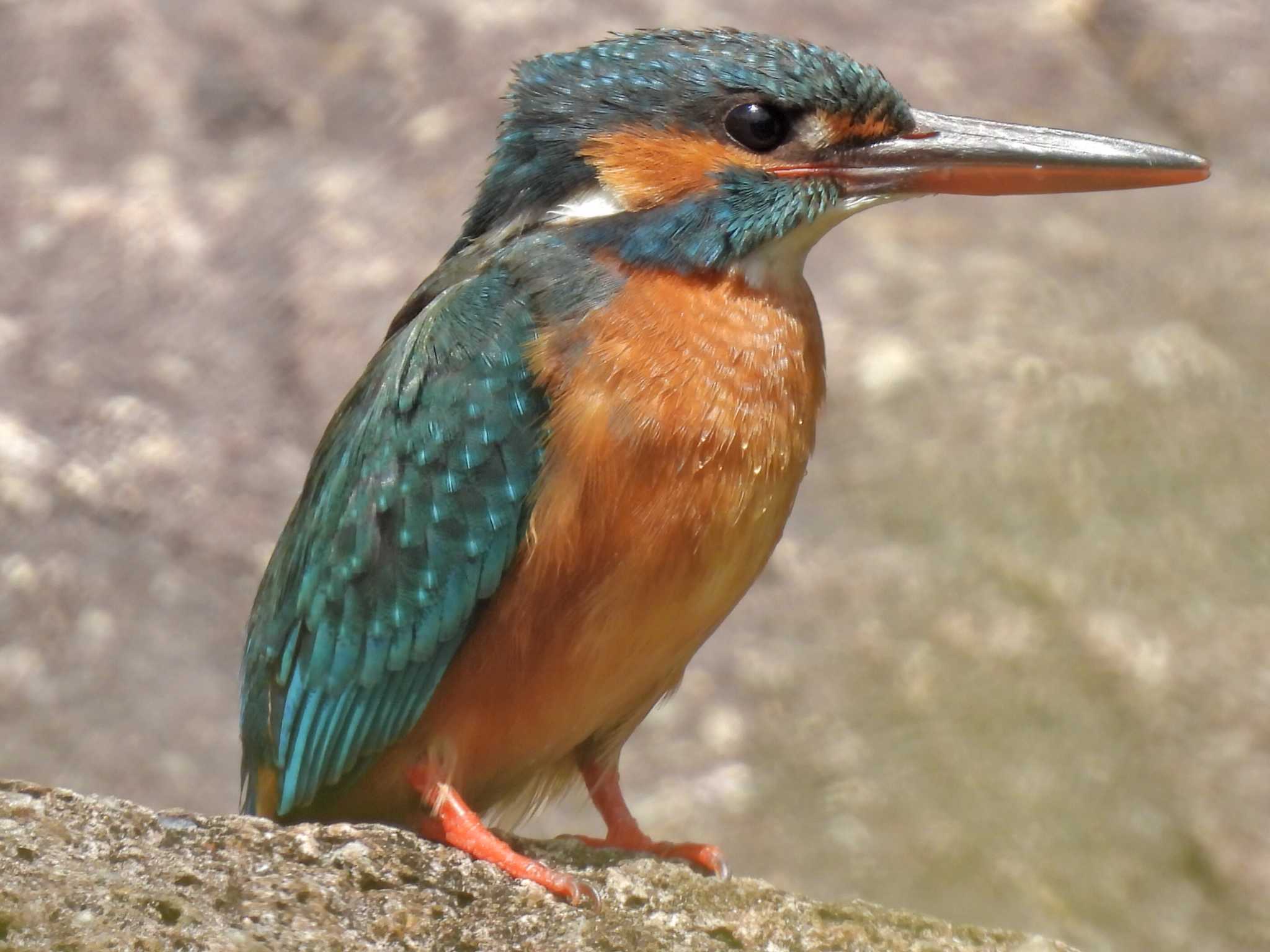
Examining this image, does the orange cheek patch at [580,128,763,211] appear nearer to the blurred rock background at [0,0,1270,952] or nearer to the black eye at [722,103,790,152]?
the black eye at [722,103,790,152]

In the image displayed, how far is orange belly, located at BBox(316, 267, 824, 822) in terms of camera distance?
9.29ft

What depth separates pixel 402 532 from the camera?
2988 millimetres

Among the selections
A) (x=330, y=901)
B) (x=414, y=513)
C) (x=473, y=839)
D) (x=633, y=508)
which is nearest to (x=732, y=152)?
(x=633, y=508)

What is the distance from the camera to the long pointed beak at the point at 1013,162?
3.16m

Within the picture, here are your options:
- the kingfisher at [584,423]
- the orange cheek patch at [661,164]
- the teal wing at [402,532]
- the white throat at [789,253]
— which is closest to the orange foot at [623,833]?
the kingfisher at [584,423]

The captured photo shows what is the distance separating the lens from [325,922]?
81.7 inches

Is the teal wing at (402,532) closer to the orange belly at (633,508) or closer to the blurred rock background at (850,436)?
the orange belly at (633,508)

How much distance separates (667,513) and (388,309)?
3.67 m

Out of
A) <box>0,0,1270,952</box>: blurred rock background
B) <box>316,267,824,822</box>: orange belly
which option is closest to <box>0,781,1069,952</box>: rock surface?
<box>316,267,824,822</box>: orange belly

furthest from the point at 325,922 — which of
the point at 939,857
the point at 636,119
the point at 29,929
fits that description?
the point at 939,857

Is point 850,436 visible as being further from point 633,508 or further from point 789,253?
point 633,508

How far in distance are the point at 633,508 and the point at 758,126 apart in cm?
80

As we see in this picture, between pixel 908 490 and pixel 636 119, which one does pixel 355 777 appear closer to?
pixel 636 119

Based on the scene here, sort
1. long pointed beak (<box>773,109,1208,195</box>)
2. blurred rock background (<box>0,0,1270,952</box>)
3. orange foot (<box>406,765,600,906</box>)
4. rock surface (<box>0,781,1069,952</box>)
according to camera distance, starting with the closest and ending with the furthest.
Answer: rock surface (<box>0,781,1069,952</box>), orange foot (<box>406,765,600,906</box>), long pointed beak (<box>773,109,1208,195</box>), blurred rock background (<box>0,0,1270,952</box>)
